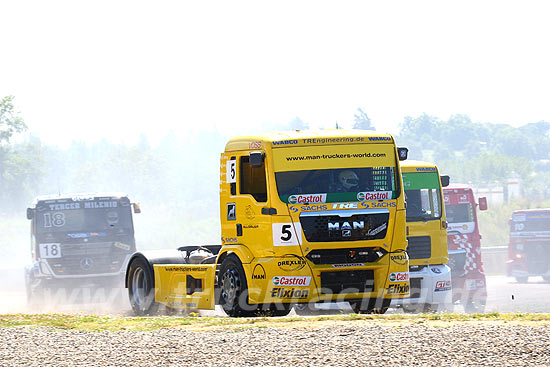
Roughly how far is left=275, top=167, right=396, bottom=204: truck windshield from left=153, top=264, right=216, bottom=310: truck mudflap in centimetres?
210

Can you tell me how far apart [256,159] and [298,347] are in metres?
4.38

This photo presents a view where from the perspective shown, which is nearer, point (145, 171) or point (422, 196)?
point (422, 196)

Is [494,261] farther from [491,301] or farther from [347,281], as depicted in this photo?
[347,281]

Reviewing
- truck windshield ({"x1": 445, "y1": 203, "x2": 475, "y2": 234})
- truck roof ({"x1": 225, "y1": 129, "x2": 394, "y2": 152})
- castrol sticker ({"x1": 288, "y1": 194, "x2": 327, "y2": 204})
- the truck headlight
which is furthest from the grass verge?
the truck headlight

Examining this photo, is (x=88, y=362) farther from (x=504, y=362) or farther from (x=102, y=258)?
(x=102, y=258)

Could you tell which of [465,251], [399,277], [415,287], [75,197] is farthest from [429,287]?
[75,197]

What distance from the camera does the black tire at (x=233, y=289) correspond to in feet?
47.4

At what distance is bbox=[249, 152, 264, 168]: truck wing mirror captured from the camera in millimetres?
14102

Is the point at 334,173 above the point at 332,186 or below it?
above

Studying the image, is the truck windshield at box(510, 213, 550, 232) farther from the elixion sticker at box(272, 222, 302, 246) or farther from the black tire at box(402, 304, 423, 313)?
the elixion sticker at box(272, 222, 302, 246)

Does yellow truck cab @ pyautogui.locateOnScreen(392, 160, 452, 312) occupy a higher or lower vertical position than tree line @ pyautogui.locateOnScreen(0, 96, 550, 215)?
lower

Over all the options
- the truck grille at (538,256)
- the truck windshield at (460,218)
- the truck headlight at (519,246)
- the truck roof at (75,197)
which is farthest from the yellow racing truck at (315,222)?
the truck headlight at (519,246)

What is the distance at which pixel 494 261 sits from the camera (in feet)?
127

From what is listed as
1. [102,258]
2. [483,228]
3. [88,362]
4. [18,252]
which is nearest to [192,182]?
[18,252]
